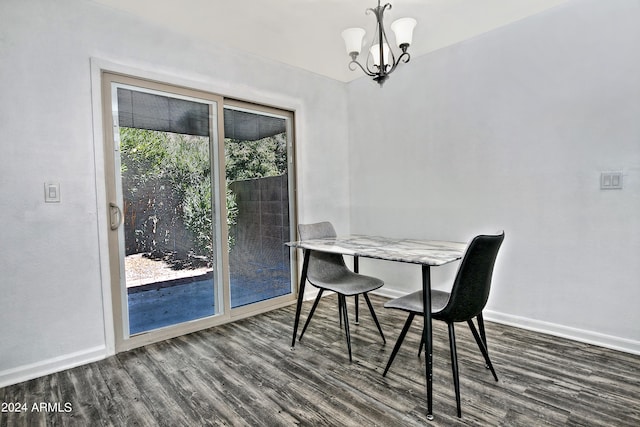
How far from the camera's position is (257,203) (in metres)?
3.24

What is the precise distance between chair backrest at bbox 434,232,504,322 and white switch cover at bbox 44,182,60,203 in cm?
244

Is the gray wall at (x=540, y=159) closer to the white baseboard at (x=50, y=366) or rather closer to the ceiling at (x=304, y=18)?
the ceiling at (x=304, y=18)

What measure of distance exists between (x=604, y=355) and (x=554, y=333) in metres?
0.35

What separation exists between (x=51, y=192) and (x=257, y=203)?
156 cm

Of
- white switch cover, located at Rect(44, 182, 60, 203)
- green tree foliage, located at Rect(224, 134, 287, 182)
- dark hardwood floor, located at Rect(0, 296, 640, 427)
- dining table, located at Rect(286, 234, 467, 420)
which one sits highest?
green tree foliage, located at Rect(224, 134, 287, 182)

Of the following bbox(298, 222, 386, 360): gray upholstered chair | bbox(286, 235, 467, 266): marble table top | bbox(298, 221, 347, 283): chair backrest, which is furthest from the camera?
bbox(298, 221, 347, 283): chair backrest

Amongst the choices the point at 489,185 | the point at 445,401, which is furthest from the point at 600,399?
the point at 489,185

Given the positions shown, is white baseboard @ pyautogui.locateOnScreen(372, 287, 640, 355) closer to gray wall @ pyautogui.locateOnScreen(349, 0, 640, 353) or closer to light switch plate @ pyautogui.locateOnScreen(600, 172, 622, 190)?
gray wall @ pyautogui.locateOnScreen(349, 0, 640, 353)

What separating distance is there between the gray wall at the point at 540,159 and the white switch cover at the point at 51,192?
9.43 feet

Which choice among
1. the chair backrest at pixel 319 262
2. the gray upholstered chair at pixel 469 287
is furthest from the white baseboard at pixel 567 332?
the chair backrest at pixel 319 262

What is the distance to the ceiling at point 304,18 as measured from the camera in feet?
8.29

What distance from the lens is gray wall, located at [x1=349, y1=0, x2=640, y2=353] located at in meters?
2.28

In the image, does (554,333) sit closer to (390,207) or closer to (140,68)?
(390,207)

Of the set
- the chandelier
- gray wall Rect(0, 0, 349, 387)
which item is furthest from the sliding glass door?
the chandelier
